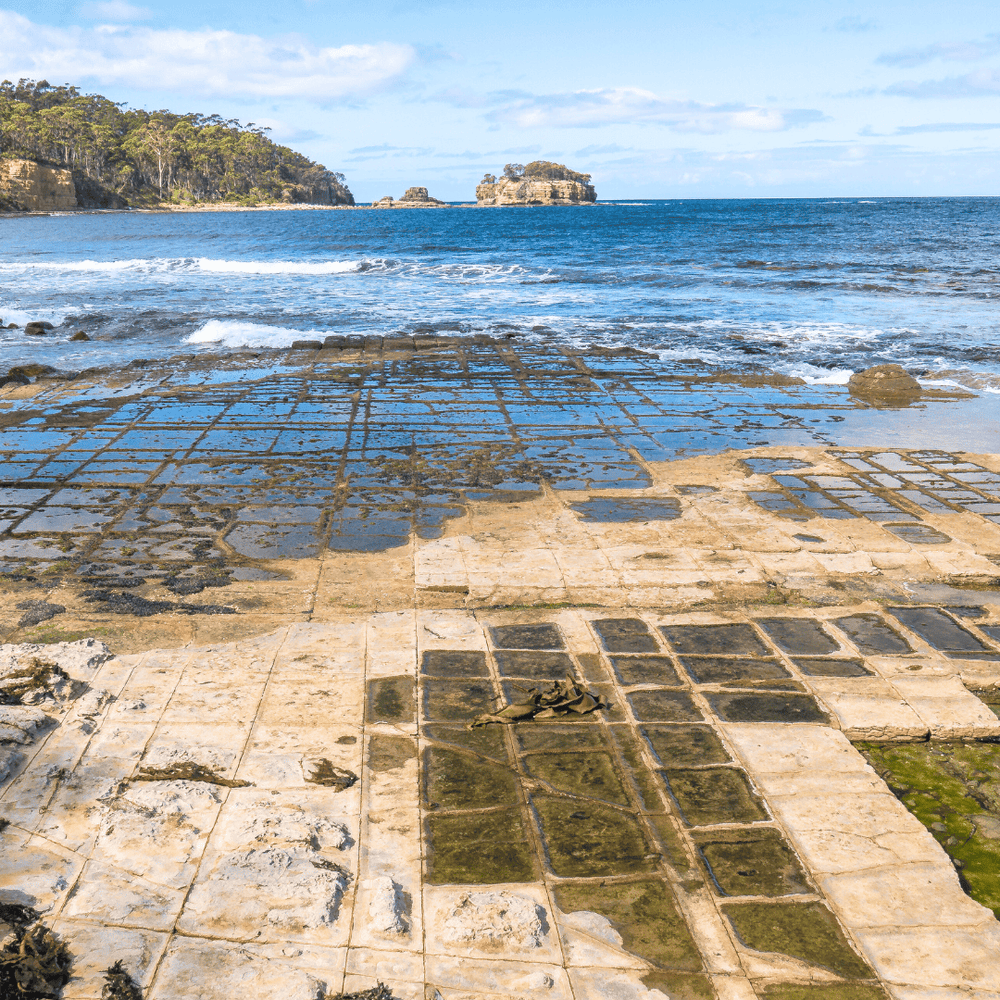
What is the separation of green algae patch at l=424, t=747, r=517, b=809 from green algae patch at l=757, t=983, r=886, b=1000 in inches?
53.6

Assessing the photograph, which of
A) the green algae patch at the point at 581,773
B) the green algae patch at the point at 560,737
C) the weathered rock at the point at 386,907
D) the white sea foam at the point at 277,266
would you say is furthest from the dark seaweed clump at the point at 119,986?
the white sea foam at the point at 277,266

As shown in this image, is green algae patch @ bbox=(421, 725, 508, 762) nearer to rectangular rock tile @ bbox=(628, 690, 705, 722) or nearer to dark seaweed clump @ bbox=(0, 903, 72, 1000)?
rectangular rock tile @ bbox=(628, 690, 705, 722)

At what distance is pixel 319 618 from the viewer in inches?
226

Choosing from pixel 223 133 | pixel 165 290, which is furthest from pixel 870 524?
pixel 223 133

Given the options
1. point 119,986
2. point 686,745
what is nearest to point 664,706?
point 686,745

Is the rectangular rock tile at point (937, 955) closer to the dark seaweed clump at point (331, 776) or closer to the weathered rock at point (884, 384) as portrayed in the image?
the dark seaweed clump at point (331, 776)

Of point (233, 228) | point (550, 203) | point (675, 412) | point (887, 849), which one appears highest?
point (550, 203)

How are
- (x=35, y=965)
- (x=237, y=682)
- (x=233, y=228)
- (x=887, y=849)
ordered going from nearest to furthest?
(x=35, y=965) → (x=887, y=849) → (x=237, y=682) → (x=233, y=228)

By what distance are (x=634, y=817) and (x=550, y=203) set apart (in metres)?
147

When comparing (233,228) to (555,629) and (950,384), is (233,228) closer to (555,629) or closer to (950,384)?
(950,384)

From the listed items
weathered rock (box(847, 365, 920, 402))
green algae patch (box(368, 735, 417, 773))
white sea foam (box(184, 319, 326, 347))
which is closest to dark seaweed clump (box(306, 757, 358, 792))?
green algae patch (box(368, 735, 417, 773))

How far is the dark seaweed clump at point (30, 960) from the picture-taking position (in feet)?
9.29

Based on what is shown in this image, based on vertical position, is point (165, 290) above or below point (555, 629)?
above

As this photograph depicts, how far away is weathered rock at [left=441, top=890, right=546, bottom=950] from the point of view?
317 cm
